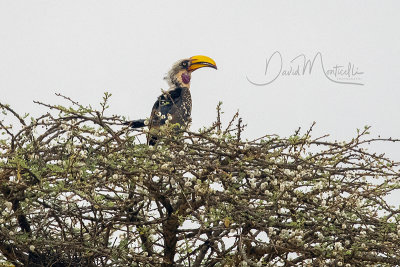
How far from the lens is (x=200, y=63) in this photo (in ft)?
31.3

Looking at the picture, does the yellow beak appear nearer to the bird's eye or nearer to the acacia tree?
the bird's eye

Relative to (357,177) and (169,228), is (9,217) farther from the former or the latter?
(357,177)

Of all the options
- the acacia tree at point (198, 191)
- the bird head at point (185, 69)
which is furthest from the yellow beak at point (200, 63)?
the acacia tree at point (198, 191)

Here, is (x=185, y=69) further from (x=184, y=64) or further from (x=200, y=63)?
(x=200, y=63)

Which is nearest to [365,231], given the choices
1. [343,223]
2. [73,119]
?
[343,223]

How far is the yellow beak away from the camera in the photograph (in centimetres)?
947

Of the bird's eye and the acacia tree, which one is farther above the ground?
the bird's eye

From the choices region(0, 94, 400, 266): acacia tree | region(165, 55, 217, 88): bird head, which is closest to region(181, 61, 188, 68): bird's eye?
region(165, 55, 217, 88): bird head

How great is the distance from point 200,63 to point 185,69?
0.90 ft

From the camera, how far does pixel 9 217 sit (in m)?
4.83

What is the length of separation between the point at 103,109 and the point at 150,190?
81 centimetres

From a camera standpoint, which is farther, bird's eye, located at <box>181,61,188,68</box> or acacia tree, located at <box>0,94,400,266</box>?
bird's eye, located at <box>181,61,188,68</box>

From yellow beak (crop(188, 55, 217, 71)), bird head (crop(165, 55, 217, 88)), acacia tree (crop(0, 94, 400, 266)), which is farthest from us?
yellow beak (crop(188, 55, 217, 71))

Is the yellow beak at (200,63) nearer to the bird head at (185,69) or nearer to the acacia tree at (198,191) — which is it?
the bird head at (185,69)
